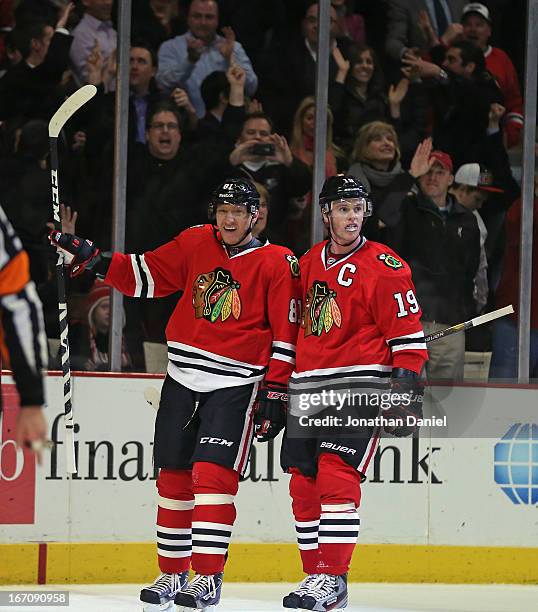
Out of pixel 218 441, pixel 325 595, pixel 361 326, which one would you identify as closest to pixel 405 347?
pixel 361 326

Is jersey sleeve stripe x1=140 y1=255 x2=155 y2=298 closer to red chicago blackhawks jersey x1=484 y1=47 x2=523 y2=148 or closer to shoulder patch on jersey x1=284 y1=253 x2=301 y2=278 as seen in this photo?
shoulder patch on jersey x1=284 y1=253 x2=301 y2=278

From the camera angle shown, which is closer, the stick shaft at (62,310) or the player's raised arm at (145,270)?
the stick shaft at (62,310)

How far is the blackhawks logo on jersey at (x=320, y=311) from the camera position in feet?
14.6

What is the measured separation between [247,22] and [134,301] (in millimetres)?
1373

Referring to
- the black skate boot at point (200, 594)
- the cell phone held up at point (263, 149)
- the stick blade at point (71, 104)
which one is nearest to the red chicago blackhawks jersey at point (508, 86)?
the cell phone held up at point (263, 149)

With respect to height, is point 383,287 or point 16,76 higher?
point 16,76

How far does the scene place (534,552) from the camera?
579 cm

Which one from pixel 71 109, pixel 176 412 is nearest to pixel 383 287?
pixel 176 412

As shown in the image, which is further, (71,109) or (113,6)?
(113,6)

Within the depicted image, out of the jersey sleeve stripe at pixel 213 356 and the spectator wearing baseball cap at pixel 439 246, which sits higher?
the spectator wearing baseball cap at pixel 439 246

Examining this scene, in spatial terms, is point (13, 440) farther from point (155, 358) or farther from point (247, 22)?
point (247, 22)

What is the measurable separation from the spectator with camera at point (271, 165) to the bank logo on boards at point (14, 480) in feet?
5.11

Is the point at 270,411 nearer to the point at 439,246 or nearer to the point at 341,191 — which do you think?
the point at 341,191

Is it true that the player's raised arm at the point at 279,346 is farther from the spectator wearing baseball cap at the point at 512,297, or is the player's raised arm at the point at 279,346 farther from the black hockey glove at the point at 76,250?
the spectator wearing baseball cap at the point at 512,297
